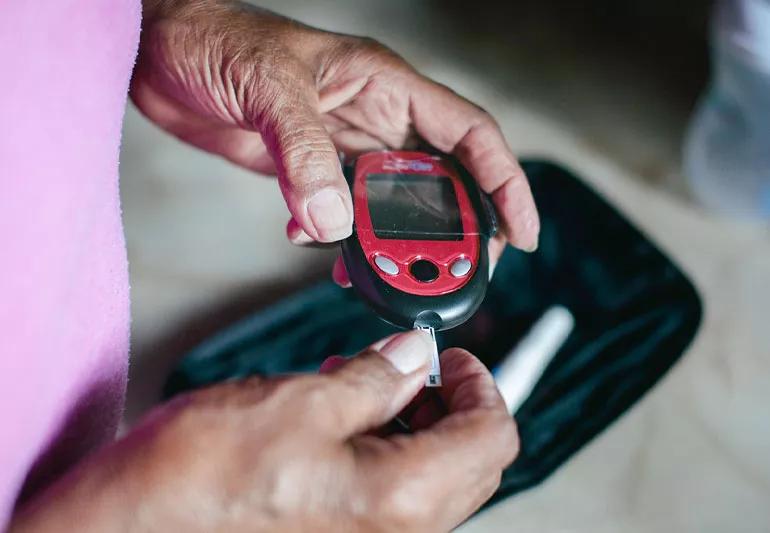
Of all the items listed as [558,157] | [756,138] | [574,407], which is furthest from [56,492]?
[756,138]

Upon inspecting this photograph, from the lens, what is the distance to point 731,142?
91cm

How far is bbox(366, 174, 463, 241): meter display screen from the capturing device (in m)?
0.51

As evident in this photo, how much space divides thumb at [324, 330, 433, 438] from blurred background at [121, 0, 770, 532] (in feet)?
0.89

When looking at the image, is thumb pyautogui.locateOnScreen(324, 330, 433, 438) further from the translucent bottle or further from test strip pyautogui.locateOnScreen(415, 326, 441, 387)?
the translucent bottle

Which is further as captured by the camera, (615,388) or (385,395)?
(615,388)

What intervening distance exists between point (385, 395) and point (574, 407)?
375 mm

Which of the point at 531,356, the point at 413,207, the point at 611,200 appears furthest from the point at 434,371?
the point at 611,200

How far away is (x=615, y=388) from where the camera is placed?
709mm

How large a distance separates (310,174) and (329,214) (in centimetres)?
3

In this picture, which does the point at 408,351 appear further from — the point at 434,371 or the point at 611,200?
the point at 611,200

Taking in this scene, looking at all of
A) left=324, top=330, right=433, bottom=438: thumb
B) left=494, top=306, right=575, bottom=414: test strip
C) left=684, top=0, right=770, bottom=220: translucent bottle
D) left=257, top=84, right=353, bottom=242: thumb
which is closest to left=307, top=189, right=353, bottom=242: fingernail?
left=257, top=84, right=353, bottom=242: thumb

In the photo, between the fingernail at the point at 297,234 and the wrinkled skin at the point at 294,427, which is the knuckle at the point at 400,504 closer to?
the wrinkled skin at the point at 294,427

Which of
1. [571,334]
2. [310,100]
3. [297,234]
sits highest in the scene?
[310,100]

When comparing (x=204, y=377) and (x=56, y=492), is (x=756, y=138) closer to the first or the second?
→ (x=204, y=377)
